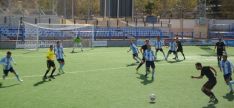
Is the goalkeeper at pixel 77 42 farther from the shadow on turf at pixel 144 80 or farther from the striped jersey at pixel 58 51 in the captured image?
the shadow on turf at pixel 144 80

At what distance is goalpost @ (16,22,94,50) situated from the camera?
40.0 meters

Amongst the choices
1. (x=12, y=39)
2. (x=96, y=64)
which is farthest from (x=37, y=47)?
(x=96, y=64)

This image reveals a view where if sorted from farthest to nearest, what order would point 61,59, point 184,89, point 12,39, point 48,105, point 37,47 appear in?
point 12,39 → point 37,47 → point 61,59 → point 184,89 → point 48,105

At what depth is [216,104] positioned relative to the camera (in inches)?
536

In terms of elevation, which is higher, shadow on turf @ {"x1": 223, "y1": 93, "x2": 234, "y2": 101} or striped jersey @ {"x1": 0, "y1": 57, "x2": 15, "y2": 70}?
striped jersey @ {"x1": 0, "y1": 57, "x2": 15, "y2": 70}

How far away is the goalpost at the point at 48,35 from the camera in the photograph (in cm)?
4003

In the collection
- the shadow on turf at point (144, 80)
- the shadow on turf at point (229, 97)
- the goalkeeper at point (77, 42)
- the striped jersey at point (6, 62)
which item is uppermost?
the goalkeeper at point (77, 42)

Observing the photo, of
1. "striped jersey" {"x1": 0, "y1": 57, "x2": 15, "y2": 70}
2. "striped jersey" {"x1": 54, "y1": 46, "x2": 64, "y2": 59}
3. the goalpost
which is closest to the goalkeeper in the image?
the goalpost

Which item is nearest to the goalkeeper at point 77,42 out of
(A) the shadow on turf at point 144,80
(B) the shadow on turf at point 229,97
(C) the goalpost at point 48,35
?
(C) the goalpost at point 48,35

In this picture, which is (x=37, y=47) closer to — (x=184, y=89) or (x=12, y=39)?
(x=12, y=39)

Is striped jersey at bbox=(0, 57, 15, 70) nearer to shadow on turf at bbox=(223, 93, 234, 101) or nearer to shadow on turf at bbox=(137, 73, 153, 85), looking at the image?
shadow on turf at bbox=(137, 73, 153, 85)

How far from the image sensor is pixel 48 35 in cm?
4453

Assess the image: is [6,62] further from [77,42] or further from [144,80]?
[77,42]

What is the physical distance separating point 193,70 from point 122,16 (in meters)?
47.1
